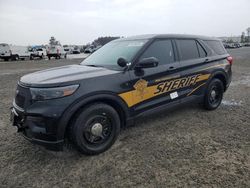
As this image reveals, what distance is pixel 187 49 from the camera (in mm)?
4711

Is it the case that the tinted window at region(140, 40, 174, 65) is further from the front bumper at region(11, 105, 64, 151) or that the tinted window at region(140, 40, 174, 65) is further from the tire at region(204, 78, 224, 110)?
the front bumper at region(11, 105, 64, 151)

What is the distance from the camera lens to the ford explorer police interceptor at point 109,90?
3.02 meters

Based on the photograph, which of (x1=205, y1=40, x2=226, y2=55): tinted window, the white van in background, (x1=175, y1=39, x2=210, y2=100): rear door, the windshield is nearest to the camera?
the windshield

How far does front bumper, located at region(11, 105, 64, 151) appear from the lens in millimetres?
2973

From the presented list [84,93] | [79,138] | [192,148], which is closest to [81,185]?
[79,138]

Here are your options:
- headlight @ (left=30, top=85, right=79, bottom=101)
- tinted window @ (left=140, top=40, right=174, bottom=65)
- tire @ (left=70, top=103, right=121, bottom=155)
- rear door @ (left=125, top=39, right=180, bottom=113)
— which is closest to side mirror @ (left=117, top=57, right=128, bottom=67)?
rear door @ (left=125, top=39, right=180, bottom=113)

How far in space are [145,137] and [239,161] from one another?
148cm

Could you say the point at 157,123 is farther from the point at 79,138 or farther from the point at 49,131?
the point at 49,131

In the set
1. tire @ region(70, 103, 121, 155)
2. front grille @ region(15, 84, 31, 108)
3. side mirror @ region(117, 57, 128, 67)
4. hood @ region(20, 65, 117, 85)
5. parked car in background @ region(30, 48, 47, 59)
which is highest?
parked car in background @ region(30, 48, 47, 59)

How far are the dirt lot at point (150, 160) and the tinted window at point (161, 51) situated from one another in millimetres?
1282

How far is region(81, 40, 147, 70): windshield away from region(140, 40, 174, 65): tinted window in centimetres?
17

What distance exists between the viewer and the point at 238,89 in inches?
311

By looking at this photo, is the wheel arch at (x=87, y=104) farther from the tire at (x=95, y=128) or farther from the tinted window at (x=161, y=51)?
the tinted window at (x=161, y=51)

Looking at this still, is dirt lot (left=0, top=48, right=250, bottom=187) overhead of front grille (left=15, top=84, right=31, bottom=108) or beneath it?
beneath
